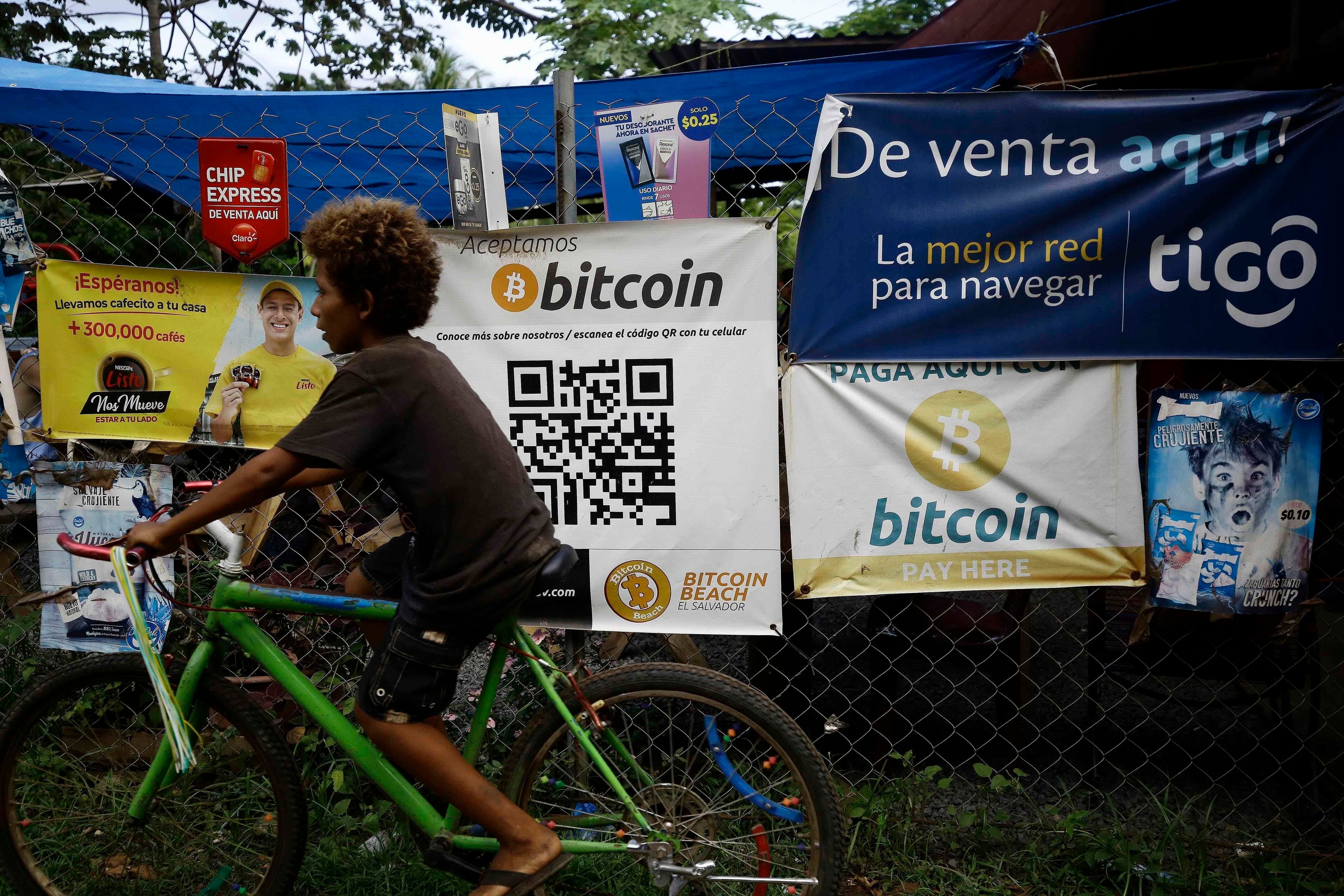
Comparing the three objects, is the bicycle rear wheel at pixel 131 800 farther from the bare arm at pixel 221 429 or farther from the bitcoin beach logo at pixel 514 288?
the bitcoin beach logo at pixel 514 288

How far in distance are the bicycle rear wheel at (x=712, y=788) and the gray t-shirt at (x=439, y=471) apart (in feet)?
1.26

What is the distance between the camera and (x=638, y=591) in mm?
2732

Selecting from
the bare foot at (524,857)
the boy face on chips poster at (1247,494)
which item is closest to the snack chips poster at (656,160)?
the boy face on chips poster at (1247,494)

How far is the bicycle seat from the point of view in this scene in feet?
6.99

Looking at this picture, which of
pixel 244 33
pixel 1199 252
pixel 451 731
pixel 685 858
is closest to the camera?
pixel 685 858

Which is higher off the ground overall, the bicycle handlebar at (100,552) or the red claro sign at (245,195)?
the red claro sign at (245,195)

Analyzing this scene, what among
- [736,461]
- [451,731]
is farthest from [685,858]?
[451,731]

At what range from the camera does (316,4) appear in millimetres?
11367

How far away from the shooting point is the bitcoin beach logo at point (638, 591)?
8.93 ft

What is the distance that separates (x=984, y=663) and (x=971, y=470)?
1.36 m

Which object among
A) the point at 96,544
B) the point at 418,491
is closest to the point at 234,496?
the point at 418,491

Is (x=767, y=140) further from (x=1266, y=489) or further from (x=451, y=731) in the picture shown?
(x=451, y=731)

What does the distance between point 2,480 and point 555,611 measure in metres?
1.86

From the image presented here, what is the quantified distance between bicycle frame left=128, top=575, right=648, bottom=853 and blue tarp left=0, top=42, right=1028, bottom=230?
1.46 meters
